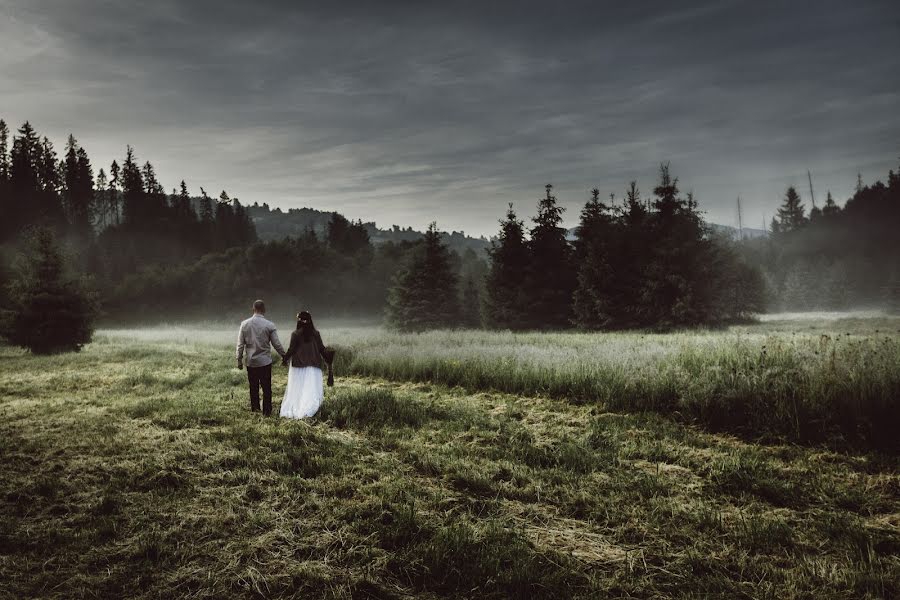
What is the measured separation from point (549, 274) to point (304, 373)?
2903 cm

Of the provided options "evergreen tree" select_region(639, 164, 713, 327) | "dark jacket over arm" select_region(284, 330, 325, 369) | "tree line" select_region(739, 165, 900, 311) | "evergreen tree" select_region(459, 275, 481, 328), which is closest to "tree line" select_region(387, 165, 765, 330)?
A: "evergreen tree" select_region(639, 164, 713, 327)

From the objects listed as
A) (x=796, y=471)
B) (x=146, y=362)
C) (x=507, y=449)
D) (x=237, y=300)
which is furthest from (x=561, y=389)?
(x=237, y=300)

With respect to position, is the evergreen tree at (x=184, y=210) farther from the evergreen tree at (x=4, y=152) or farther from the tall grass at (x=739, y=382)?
the tall grass at (x=739, y=382)

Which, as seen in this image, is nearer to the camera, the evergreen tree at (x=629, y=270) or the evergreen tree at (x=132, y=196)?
the evergreen tree at (x=629, y=270)

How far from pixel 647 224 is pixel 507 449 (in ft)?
99.1

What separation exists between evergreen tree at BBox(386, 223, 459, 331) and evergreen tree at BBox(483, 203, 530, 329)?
12.8 feet

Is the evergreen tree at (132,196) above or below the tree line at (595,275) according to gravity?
above

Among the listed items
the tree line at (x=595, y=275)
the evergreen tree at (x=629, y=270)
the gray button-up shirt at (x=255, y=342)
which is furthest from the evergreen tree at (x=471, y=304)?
the gray button-up shirt at (x=255, y=342)

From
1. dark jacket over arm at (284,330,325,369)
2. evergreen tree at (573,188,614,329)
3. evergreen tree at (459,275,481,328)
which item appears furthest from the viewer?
evergreen tree at (459,275,481,328)

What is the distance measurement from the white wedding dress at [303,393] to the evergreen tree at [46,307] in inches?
778

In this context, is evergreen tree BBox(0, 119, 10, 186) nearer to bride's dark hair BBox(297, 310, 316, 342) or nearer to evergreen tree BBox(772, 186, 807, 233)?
bride's dark hair BBox(297, 310, 316, 342)

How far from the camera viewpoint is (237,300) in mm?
68375

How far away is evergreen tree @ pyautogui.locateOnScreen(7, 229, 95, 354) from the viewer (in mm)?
Answer: 21125

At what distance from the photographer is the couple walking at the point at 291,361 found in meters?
8.95
